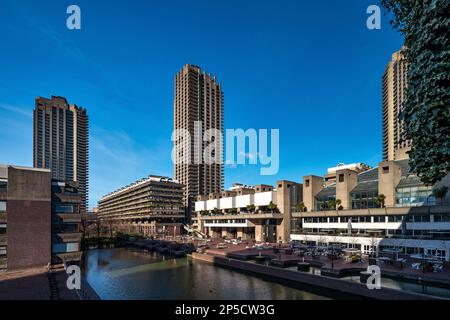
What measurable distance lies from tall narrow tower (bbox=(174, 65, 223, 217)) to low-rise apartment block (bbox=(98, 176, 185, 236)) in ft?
78.5

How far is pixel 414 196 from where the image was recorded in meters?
45.5

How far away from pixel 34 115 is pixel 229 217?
499 feet

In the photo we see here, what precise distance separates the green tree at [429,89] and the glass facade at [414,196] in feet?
111

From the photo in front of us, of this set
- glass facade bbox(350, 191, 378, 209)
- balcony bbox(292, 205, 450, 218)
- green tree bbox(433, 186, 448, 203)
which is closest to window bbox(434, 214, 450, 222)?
balcony bbox(292, 205, 450, 218)

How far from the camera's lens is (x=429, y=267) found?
31.8 m

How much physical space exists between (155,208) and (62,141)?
10268 centimetres

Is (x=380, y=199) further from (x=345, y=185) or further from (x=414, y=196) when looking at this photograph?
(x=345, y=185)

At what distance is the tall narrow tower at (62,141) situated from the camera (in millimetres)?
176375

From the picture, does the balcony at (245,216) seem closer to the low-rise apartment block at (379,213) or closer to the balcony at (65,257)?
the low-rise apartment block at (379,213)

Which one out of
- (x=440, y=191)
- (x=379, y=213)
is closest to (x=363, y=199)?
(x=379, y=213)

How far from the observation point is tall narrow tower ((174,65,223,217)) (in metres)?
156

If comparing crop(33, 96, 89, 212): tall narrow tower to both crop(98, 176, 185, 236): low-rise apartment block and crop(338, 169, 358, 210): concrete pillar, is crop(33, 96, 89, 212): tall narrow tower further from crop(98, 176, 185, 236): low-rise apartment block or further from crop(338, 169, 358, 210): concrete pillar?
crop(338, 169, 358, 210): concrete pillar
